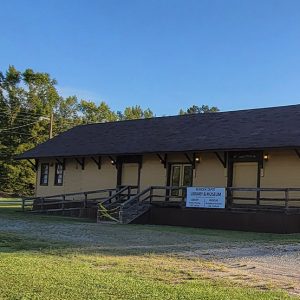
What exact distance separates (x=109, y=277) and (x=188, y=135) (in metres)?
17.1

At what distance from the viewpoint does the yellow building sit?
67.7ft

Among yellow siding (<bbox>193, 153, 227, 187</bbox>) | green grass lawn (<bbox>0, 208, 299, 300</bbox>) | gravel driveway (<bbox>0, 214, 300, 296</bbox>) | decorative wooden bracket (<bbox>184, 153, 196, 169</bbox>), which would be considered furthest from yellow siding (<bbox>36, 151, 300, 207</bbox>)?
green grass lawn (<bbox>0, 208, 299, 300</bbox>)

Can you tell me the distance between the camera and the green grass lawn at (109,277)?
22.3ft

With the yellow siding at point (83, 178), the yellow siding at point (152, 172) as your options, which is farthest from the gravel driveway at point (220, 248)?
the yellow siding at point (83, 178)

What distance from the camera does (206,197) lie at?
2081cm

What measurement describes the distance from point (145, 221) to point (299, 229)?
6499 mm

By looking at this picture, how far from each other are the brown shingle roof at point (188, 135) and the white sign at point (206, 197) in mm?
1797

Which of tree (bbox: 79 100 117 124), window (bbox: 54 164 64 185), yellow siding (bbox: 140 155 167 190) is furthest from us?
tree (bbox: 79 100 117 124)

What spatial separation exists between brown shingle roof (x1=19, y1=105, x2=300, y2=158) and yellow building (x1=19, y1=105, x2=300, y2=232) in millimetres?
43

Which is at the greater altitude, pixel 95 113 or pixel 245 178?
pixel 95 113

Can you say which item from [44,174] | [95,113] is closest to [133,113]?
[95,113]

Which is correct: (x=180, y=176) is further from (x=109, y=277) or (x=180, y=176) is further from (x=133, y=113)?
(x=133, y=113)

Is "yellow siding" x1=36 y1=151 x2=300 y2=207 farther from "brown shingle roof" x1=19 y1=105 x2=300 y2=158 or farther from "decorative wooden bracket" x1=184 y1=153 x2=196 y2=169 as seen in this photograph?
"brown shingle roof" x1=19 y1=105 x2=300 y2=158

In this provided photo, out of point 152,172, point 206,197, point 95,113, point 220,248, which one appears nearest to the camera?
point 220,248
